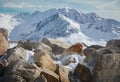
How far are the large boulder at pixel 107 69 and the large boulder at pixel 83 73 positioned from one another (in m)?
0.55

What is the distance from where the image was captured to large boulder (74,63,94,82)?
23683 millimetres

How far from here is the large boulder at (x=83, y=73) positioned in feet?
77.7

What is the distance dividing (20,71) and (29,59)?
144 inches

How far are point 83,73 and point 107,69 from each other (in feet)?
7.27

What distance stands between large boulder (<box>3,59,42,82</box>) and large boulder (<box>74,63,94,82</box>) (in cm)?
A: 372

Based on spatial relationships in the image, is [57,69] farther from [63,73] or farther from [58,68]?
[63,73]

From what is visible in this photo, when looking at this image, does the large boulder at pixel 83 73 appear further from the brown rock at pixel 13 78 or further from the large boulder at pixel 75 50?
the large boulder at pixel 75 50

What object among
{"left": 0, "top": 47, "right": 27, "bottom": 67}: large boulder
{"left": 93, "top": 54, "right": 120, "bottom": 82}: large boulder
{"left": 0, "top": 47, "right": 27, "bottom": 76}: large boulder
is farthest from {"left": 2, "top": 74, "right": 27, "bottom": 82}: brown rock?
{"left": 93, "top": 54, "right": 120, "bottom": 82}: large boulder

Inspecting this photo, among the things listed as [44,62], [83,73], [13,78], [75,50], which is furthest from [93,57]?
[13,78]

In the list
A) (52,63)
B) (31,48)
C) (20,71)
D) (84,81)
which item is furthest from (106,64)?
(31,48)

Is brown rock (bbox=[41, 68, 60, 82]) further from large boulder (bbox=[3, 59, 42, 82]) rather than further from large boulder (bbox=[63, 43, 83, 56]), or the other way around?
large boulder (bbox=[63, 43, 83, 56])

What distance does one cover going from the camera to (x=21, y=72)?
71.1ft

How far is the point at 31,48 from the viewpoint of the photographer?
31312 mm

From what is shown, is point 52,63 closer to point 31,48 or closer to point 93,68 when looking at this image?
point 93,68
